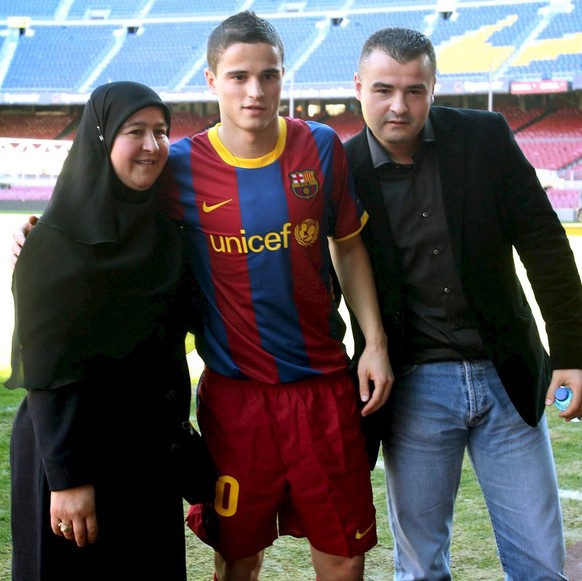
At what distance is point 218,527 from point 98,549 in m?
0.40

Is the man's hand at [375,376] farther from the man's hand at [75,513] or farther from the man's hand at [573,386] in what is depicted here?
the man's hand at [75,513]

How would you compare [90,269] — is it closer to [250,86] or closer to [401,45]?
[250,86]

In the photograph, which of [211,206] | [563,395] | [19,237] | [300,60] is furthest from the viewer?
[300,60]

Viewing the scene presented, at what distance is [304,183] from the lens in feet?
8.17

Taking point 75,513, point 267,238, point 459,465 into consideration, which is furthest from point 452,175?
point 75,513

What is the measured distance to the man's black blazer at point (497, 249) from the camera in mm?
2510

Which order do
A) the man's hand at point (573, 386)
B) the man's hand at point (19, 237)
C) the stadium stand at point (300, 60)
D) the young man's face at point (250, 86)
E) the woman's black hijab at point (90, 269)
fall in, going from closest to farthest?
1. the woman's black hijab at point (90, 269)
2. the man's hand at point (19, 237)
3. the young man's face at point (250, 86)
4. the man's hand at point (573, 386)
5. the stadium stand at point (300, 60)

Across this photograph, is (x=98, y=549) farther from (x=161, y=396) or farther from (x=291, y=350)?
(x=291, y=350)

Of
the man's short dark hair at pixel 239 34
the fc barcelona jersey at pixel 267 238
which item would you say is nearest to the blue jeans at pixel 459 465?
the fc barcelona jersey at pixel 267 238

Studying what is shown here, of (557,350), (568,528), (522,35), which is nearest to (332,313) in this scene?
(557,350)

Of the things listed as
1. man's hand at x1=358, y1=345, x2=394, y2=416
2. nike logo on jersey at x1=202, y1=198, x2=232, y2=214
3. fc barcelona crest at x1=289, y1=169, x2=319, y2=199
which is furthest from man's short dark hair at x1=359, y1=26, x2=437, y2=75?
man's hand at x1=358, y1=345, x2=394, y2=416

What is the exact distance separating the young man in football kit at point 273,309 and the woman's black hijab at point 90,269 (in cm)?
22

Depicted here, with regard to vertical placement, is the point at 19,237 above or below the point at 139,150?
below

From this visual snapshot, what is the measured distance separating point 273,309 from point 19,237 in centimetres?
70
